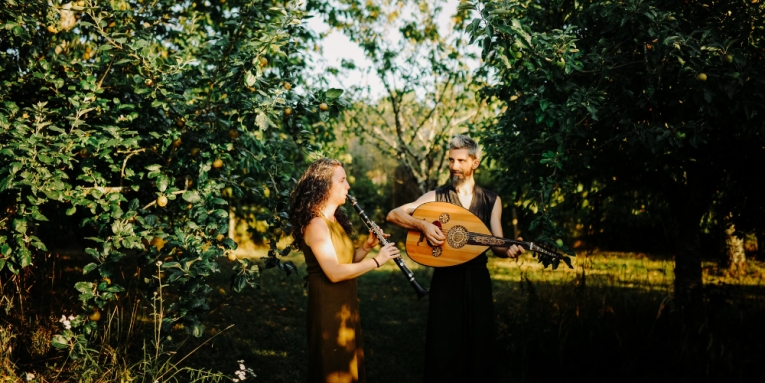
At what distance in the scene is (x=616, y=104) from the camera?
13.1ft

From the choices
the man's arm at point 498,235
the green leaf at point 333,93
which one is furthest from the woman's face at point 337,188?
the man's arm at point 498,235

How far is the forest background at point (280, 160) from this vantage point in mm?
3203

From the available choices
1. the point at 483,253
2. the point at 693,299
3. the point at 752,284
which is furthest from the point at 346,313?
the point at 752,284

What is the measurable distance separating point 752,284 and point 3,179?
9405 millimetres

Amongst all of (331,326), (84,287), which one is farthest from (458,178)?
(84,287)

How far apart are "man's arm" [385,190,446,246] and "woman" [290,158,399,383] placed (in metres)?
0.42

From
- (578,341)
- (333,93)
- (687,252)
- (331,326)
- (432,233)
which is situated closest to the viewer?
(331,326)

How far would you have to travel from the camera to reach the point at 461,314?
341 centimetres

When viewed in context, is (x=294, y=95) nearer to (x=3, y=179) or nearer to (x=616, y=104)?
(x=3, y=179)

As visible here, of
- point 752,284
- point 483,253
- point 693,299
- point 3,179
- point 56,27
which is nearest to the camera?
point 3,179

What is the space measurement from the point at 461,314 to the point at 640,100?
77.1 inches

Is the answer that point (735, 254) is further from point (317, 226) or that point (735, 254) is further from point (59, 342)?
point (59, 342)

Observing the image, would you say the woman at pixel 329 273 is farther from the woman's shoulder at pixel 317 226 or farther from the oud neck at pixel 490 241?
the oud neck at pixel 490 241

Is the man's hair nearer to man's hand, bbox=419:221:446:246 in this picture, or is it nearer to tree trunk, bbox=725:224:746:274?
man's hand, bbox=419:221:446:246
